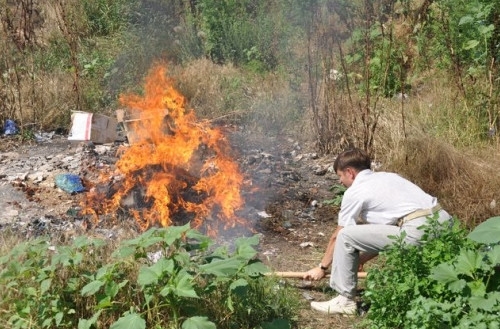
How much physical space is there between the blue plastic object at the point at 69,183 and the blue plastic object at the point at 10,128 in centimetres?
272

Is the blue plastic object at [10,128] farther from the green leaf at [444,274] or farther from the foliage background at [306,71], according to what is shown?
the green leaf at [444,274]

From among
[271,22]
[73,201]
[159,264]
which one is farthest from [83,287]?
[271,22]

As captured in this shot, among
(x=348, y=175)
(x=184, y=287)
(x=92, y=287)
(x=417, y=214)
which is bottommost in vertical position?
(x=92, y=287)

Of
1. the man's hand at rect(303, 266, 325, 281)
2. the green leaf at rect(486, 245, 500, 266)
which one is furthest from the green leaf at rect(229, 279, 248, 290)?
the man's hand at rect(303, 266, 325, 281)

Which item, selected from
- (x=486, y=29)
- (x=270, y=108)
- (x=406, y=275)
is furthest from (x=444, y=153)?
(x=270, y=108)

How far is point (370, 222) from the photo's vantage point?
467 centimetres

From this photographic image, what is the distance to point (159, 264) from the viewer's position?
132 inches

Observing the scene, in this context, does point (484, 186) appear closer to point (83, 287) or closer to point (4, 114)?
point (83, 287)

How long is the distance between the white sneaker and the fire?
1.70 meters

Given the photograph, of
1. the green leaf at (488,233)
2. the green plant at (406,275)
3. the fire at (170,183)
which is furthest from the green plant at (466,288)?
the fire at (170,183)

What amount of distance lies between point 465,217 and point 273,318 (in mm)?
2645

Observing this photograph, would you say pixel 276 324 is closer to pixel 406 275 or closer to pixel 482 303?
pixel 406 275

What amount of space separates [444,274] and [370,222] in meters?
1.31

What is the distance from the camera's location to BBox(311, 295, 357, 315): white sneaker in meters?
4.51
